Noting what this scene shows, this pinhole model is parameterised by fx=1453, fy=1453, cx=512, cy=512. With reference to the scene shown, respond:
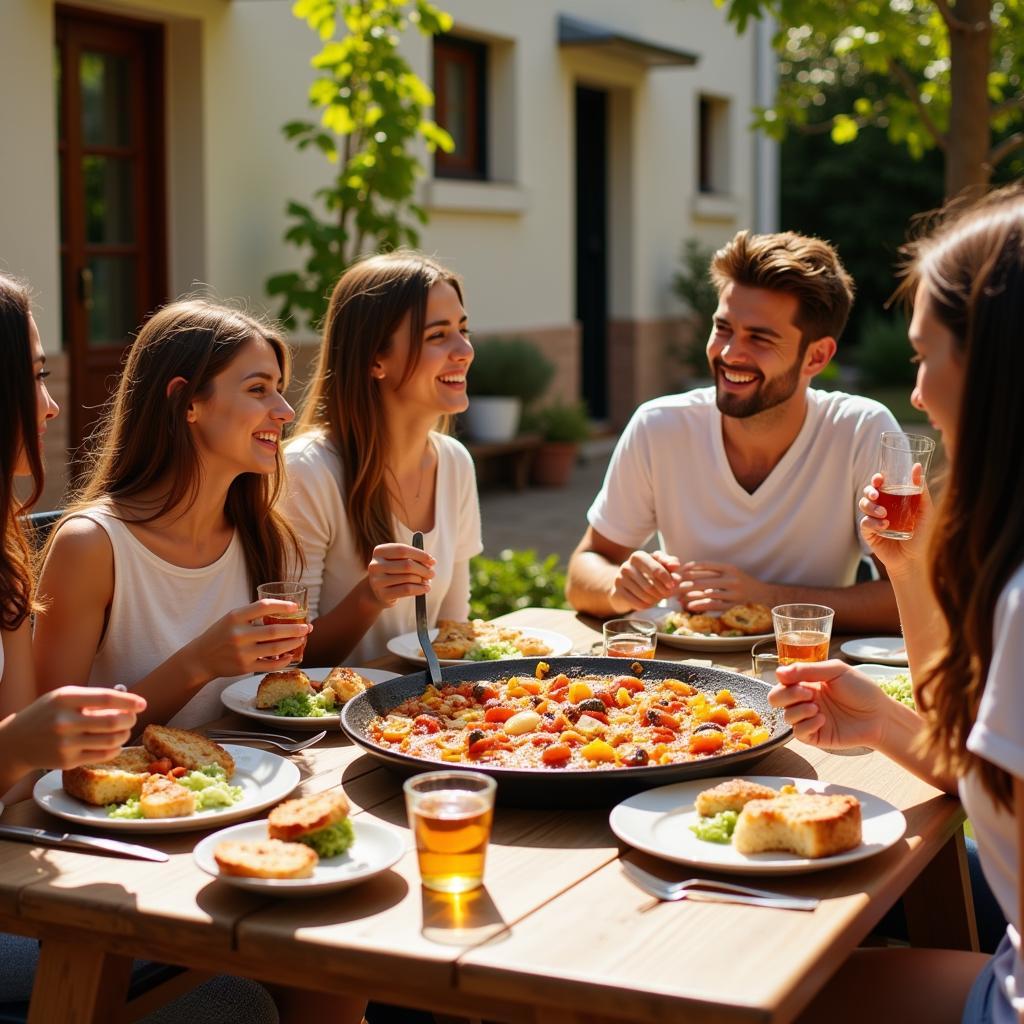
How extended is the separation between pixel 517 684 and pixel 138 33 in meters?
6.34

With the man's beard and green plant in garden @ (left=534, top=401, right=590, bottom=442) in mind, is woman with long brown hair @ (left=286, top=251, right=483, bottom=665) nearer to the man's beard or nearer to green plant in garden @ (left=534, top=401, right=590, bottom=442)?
the man's beard

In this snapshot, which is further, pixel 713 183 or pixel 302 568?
pixel 713 183

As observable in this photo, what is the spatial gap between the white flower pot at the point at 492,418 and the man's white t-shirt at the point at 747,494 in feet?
21.1

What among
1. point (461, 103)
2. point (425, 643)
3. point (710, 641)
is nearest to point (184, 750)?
point (425, 643)

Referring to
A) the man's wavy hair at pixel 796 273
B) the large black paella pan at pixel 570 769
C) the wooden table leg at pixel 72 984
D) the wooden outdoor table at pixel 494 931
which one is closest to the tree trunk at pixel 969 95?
the man's wavy hair at pixel 796 273

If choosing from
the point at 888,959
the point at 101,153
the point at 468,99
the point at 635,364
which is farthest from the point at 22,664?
the point at 635,364

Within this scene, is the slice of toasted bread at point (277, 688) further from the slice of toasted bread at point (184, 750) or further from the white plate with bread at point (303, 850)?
the white plate with bread at point (303, 850)

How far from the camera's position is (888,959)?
219 centimetres

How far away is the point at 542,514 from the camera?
10008 millimetres

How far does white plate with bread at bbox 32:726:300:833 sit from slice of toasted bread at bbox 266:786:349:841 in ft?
0.50

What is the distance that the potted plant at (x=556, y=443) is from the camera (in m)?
11.1

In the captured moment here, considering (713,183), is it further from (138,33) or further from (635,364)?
(138,33)

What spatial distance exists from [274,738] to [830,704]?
3.09ft

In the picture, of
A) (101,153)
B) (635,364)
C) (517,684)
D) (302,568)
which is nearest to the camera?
(517,684)
